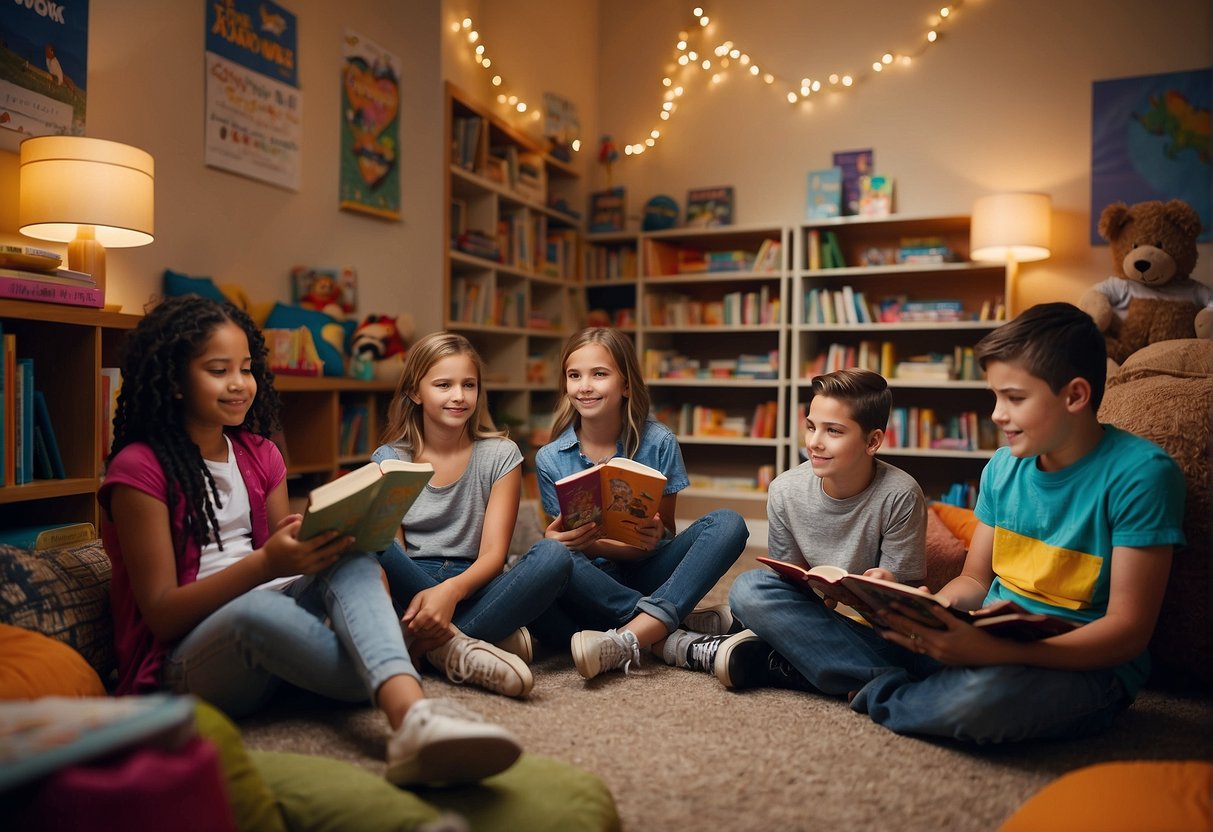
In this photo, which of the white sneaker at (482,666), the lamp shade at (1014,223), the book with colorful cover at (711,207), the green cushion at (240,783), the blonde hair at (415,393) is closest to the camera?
the green cushion at (240,783)

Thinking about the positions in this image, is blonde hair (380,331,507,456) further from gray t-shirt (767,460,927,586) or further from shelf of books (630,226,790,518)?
shelf of books (630,226,790,518)

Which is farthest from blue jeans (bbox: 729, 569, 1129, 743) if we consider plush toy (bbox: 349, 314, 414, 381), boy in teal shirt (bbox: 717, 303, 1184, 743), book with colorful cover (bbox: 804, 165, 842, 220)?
book with colorful cover (bbox: 804, 165, 842, 220)

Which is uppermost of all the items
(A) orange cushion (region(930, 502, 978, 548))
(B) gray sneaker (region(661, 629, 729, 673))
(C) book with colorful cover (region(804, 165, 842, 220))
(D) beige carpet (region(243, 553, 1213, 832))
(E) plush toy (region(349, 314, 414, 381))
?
(C) book with colorful cover (region(804, 165, 842, 220))

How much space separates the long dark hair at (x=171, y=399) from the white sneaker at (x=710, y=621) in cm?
102

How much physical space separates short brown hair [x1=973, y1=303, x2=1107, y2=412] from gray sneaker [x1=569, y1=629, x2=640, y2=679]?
0.82 meters

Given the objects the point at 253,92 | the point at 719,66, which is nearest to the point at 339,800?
the point at 253,92

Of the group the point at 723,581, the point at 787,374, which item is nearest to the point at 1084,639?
the point at 723,581

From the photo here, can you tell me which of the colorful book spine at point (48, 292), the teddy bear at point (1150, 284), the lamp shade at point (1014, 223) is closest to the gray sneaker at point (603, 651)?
the colorful book spine at point (48, 292)

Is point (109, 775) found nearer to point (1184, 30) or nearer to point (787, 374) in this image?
point (787, 374)

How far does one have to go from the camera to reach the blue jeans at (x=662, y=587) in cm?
183

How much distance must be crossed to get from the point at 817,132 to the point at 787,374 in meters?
1.23

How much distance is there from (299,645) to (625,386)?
1.03m

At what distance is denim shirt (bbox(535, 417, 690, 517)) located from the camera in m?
2.06

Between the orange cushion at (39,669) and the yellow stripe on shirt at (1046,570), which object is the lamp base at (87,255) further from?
the yellow stripe on shirt at (1046,570)
